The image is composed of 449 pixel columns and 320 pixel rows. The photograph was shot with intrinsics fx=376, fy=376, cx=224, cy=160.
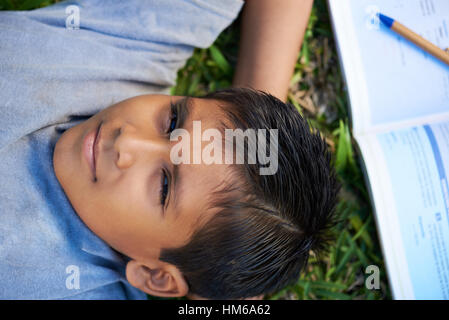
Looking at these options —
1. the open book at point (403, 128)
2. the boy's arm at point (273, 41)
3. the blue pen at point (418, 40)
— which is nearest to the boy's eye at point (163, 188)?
the boy's arm at point (273, 41)

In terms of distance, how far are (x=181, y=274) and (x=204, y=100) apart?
1.14ft

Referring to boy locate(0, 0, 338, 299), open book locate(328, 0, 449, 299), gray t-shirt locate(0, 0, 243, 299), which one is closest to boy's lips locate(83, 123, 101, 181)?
A: boy locate(0, 0, 338, 299)

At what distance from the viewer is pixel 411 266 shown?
0.87 metres

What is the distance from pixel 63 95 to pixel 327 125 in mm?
675

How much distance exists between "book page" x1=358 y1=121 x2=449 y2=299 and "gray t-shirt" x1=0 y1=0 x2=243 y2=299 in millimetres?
515

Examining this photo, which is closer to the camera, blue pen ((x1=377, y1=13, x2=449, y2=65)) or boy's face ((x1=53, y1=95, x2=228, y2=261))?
boy's face ((x1=53, y1=95, x2=228, y2=261))

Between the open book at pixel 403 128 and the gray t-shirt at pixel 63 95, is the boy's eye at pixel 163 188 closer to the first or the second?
the gray t-shirt at pixel 63 95

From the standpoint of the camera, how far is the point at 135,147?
640 mm

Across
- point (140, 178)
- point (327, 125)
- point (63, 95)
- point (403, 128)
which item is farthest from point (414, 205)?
point (63, 95)

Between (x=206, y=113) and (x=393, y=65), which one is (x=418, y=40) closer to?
(x=393, y=65)

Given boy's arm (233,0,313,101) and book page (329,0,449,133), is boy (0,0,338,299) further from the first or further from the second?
book page (329,0,449,133)

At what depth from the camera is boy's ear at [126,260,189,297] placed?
2.47 feet

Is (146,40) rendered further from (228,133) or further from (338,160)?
(338,160)
